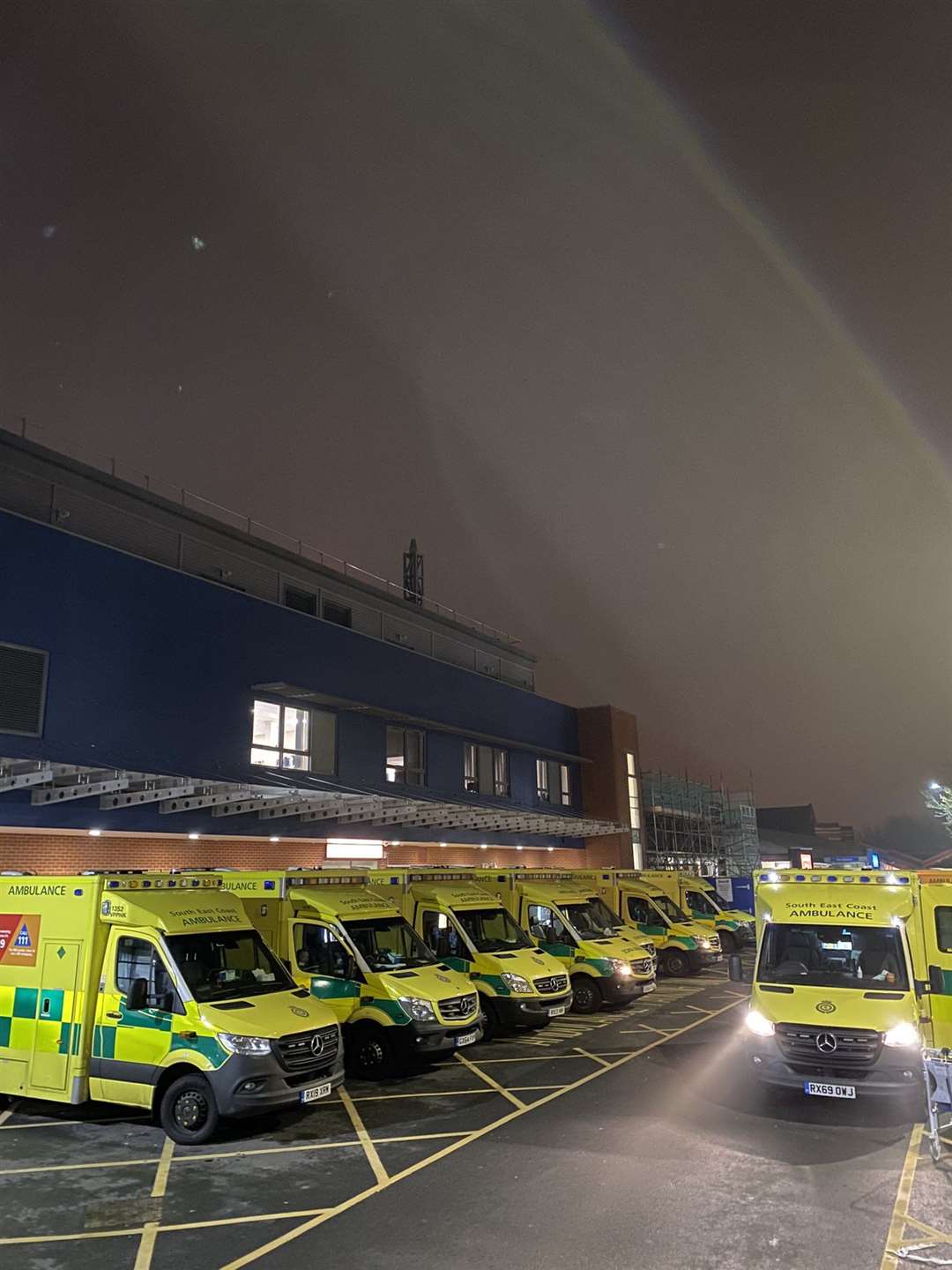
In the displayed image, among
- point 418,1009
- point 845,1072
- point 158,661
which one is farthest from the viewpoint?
point 158,661

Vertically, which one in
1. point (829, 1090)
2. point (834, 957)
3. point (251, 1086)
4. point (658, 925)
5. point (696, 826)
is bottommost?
point (829, 1090)

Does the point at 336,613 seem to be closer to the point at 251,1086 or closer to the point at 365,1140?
the point at 251,1086

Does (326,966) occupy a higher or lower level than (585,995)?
higher

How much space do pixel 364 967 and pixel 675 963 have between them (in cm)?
1312

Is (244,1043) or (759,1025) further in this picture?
(759,1025)

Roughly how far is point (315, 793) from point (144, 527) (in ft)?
30.7

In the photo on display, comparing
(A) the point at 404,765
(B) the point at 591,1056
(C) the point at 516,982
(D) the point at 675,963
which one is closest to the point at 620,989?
(C) the point at 516,982

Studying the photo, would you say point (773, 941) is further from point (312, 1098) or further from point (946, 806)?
point (946, 806)

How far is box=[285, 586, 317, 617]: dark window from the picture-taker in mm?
28922

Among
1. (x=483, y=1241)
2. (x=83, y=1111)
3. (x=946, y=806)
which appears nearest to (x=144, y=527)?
(x=83, y=1111)

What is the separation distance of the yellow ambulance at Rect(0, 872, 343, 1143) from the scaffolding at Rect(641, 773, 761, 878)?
32239 mm

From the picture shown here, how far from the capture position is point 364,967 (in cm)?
1265

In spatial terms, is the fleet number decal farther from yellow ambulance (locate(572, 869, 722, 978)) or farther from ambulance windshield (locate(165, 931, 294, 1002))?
yellow ambulance (locate(572, 869, 722, 978))

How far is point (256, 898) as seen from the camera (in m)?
13.6
